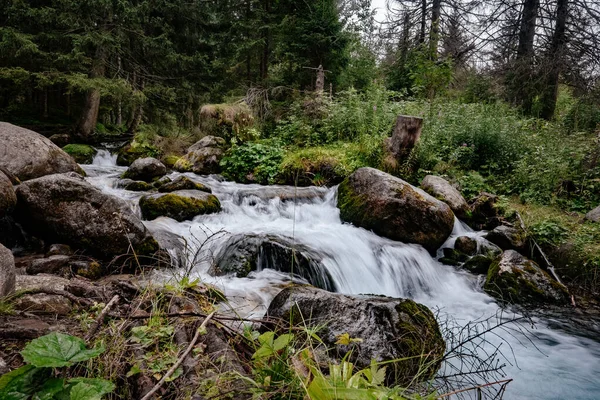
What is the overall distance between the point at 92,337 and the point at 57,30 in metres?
16.1

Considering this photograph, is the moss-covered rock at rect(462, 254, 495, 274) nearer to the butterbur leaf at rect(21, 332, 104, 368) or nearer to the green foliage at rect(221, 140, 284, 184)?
the green foliage at rect(221, 140, 284, 184)

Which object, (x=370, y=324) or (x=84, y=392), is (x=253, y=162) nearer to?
(x=370, y=324)

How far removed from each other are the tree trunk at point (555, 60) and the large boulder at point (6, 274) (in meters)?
15.7

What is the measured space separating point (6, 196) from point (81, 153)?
9.13m

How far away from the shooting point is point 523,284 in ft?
15.6

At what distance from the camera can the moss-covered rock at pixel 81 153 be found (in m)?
11.6

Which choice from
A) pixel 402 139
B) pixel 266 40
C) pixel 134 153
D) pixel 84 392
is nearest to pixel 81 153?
pixel 134 153

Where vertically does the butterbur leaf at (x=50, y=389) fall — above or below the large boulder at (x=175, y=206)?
above

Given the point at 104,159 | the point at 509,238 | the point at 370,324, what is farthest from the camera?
the point at 104,159

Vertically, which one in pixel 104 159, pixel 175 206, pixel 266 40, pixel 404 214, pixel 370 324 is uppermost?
pixel 266 40

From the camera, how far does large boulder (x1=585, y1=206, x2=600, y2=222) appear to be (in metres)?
5.78

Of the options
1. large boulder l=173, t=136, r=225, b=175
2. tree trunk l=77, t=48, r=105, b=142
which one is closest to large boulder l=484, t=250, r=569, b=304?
large boulder l=173, t=136, r=225, b=175

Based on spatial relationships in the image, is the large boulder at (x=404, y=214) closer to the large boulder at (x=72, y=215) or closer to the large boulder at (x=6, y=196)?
the large boulder at (x=72, y=215)

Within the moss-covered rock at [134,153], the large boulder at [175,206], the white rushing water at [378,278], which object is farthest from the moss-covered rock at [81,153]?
the large boulder at [175,206]
